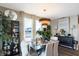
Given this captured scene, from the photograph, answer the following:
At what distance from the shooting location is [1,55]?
6.36 feet

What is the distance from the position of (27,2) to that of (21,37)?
2.10 feet

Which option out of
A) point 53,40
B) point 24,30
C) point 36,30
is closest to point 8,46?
point 24,30

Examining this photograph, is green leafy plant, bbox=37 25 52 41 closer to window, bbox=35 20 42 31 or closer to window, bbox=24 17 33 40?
window, bbox=35 20 42 31

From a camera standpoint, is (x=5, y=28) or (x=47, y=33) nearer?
(x=5, y=28)

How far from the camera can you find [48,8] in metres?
1.97

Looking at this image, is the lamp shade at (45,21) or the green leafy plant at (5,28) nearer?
the green leafy plant at (5,28)

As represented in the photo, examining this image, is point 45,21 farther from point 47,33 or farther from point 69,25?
point 69,25

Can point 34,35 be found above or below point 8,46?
A: above

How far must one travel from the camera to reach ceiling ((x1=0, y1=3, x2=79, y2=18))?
1930 millimetres

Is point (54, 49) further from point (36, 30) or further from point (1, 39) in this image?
point (1, 39)

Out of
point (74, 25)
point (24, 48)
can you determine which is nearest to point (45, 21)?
point (74, 25)

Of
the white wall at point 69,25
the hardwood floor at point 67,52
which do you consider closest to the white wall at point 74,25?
the white wall at point 69,25

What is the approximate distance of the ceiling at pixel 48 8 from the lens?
1.93 metres

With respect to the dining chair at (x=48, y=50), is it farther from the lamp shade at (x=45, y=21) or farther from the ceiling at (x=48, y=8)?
the ceiling at (x=48, y=8)
